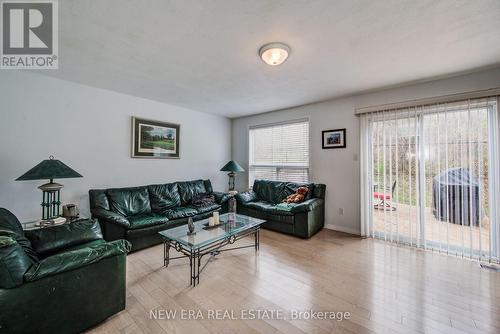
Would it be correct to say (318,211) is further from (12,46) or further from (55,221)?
(12,46)

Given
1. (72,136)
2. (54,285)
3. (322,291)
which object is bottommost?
(322,291)

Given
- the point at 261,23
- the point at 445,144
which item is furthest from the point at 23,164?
the point at 445,144

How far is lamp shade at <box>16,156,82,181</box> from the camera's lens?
7.28 feet

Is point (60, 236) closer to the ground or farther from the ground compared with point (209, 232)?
farther from the ground

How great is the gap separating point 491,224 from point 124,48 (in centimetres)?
488

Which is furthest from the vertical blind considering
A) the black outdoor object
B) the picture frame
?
the picture frame

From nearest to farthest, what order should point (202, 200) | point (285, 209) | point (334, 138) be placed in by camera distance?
point (285, 209) < point (334, 138) < point (202, 200)

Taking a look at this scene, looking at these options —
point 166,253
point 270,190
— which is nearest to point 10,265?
point 166,253

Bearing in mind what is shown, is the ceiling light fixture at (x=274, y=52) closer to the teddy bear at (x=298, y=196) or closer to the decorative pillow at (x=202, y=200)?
the teddy bear at (x=298, y=196)

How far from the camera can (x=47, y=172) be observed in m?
2.29

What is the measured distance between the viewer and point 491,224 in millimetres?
2568

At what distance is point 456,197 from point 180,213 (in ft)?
13.4

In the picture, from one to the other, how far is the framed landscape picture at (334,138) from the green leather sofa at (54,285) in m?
3.61

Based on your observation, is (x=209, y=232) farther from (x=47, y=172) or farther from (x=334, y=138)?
(x=334, y=138)
